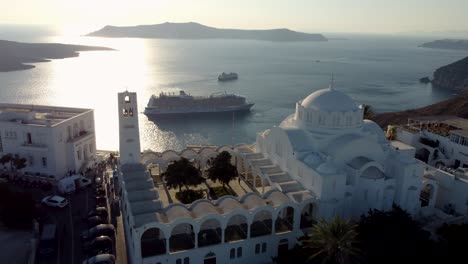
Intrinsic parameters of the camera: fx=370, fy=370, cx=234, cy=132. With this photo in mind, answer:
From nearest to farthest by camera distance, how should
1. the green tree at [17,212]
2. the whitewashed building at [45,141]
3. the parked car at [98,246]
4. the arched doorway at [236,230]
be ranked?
the parked car at [98,246] → the arched doorway at [236,230] → the green tree at [17,212] → the whitewashed building at [45,141]

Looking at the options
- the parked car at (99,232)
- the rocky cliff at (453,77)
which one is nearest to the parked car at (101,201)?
the parked car at (99,232)

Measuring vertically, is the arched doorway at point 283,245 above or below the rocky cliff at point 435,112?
below

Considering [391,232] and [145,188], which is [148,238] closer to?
[145,188]

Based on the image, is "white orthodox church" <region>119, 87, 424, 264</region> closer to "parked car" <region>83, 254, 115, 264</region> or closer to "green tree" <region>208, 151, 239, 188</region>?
"parked car" <region>83, 254, 115, 264</region>

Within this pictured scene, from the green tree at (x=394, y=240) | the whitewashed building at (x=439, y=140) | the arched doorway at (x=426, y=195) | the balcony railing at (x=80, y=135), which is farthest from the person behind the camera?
the whitewashed building at (x=439, y=140)

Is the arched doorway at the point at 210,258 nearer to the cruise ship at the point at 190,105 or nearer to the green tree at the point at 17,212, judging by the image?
the green tree at the point at 17,212

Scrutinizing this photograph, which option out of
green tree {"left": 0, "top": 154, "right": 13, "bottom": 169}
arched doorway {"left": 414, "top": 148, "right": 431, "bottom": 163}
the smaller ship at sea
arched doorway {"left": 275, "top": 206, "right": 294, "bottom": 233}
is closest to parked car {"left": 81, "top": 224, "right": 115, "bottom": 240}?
arched doorway {"left": 275, "top": 206, "right": 294, "bottom": 233}

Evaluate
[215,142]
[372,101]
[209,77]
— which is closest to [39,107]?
[215,142]
